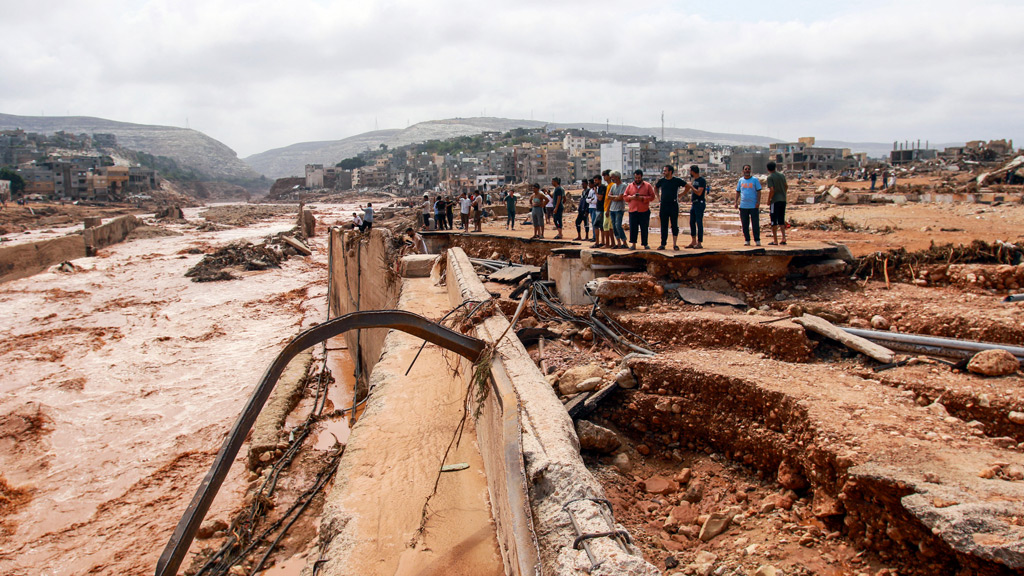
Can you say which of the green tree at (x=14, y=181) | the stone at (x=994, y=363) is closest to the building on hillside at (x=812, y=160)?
the stone at (x=994, y=363)

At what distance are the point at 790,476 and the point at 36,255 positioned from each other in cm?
2987

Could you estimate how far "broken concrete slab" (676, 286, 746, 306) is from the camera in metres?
7.16

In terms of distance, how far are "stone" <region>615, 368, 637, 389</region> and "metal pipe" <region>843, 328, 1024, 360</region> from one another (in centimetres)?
226

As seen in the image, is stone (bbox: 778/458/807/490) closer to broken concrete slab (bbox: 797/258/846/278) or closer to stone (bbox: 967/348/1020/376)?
stone (bbox: 967/348/1020/376)

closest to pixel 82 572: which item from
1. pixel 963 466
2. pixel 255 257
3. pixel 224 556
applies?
pixel 224 556

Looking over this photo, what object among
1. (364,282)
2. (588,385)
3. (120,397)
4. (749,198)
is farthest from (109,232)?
(588,385)

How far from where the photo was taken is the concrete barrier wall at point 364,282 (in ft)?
36.4

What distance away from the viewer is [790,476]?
4348 millimetres

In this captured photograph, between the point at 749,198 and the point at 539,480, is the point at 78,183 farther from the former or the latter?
the point at 539,480

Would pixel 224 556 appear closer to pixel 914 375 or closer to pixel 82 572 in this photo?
pixel 82 572

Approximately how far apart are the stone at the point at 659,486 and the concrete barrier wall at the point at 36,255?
26996 mm

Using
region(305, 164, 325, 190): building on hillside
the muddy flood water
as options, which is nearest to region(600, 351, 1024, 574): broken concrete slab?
the muddy flood water

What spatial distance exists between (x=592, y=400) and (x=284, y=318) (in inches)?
596

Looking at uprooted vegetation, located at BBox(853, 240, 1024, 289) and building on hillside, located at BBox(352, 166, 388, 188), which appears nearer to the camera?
uprooted vegetation, located at BBox(853, 240, 1024, 289)
